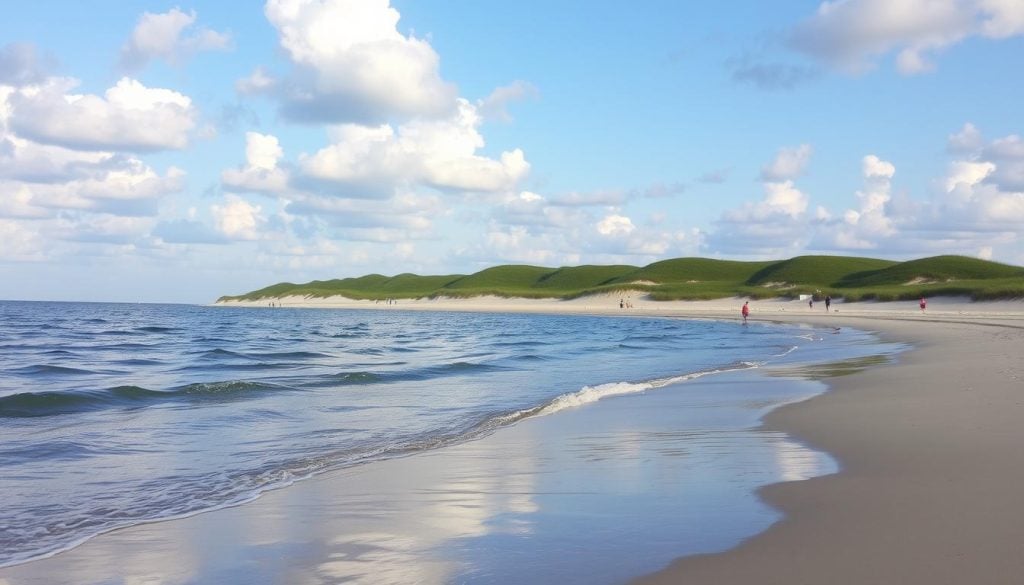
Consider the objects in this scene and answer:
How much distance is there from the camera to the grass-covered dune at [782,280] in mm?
79688

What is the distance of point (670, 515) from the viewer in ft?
19.2

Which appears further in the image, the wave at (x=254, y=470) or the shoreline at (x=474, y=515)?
the wave at (x=254, y=470)

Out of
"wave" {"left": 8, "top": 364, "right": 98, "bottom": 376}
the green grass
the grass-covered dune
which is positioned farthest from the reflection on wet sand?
the green grass

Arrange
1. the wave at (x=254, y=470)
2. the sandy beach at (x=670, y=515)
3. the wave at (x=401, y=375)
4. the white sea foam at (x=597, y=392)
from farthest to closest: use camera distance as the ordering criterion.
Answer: the wave at (x=401, y=375) < the white sea foam at (x=597, y=392) < the wave at (x=254, y=470) < the sandy beach at (x=670, y=515)

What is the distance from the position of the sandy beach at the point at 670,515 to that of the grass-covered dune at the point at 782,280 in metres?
63.3

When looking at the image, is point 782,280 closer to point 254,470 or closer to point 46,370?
point 46,370

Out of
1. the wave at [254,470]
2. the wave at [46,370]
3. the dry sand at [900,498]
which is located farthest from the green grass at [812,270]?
the dry sand at [900,498]

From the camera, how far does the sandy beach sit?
4574 millimetres

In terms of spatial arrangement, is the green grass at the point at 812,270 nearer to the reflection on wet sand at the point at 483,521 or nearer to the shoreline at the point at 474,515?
the shoreline at the point at 474,515

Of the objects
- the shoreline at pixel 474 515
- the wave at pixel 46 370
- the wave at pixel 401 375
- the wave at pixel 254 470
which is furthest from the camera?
the wave at pixel 46 370

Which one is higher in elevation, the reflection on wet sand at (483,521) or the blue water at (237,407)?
the reflection on wet sand at (483,521)

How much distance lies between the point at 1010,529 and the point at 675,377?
14875 millimetres

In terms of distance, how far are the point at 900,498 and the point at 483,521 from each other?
9.66 feet

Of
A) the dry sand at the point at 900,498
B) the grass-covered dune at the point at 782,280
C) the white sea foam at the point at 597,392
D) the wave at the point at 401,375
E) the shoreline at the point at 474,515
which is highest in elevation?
the grass-covered dune at the point at 782,280
